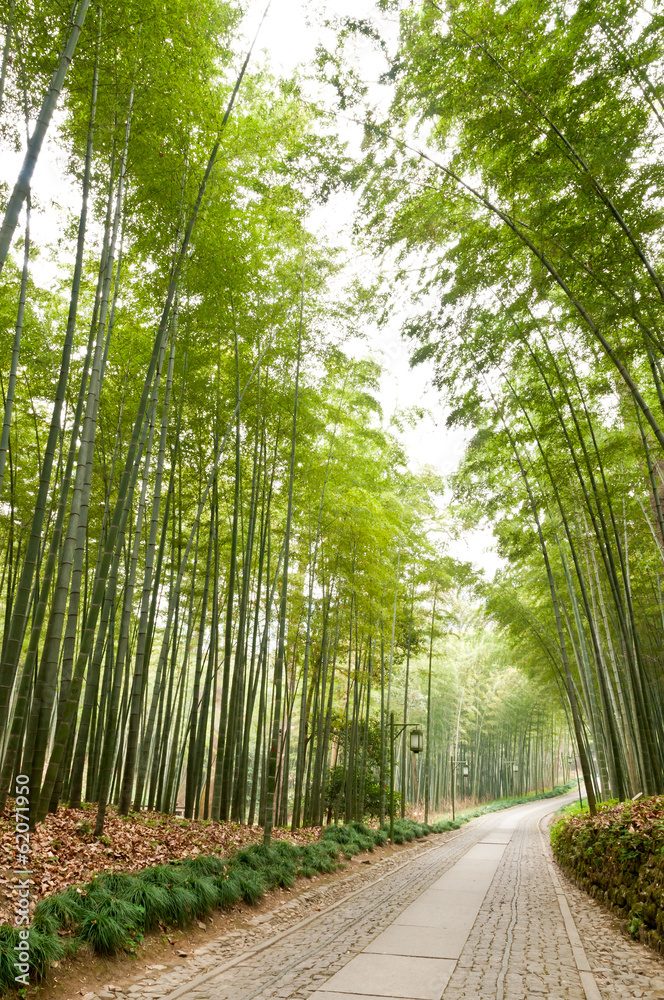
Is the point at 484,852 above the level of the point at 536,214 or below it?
below

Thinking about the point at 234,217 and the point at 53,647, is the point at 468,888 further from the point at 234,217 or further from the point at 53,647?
the point at 234,217

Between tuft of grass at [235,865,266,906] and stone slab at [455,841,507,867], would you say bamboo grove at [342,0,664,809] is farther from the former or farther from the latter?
tuft of grass at [235,865,266,906]

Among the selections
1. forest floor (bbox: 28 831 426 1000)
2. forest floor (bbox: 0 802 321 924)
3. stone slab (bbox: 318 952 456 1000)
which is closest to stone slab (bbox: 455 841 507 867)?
forest floor (bbox: 28 831 426 1000)

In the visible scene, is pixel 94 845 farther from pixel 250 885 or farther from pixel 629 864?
pixel 629 864

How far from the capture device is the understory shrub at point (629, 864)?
346 centimetres

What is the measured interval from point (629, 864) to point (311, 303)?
19.7ft

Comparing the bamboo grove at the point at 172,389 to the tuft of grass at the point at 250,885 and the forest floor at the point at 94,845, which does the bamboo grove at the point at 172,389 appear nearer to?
the forest floor at the point at 94,845

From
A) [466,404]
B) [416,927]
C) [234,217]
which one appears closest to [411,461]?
[466,404]

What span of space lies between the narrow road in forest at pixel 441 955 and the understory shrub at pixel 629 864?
0.13 metres

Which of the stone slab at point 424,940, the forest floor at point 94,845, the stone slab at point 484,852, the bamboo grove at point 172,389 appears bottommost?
the stone slab at point 484,852

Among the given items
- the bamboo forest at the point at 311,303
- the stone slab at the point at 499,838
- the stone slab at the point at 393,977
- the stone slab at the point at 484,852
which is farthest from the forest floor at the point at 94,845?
the stone slab at the point at 499,838

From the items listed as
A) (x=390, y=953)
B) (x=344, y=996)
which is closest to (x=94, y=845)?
(x=390, y=953)

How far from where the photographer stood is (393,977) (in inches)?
110

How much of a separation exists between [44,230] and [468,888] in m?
7.85
